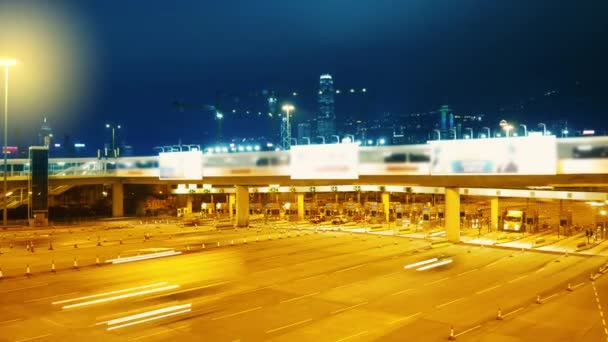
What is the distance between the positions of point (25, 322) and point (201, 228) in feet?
109

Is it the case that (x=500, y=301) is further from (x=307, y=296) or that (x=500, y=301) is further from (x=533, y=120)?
(x=533, y=120)

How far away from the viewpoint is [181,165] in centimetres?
4891

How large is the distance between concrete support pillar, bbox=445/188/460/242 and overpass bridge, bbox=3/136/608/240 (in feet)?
0.23

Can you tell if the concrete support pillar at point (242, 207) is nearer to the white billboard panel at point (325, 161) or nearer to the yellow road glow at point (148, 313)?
the white billboard panel at point (325, 161)

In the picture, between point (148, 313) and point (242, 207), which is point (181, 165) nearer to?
point (242, 207)

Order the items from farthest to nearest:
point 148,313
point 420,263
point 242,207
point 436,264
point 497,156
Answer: point 242,207 < point 497,156 < point 420,263 < point 436,264 < point 148,313

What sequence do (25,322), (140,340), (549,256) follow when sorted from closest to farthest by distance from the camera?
(140,340) → (25,322) → (549,256)

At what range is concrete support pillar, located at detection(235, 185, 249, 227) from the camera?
50.8 metres

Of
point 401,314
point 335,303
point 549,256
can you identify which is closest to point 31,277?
point 335,303

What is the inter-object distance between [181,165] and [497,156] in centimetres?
2904

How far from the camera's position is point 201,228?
51000 millimetres

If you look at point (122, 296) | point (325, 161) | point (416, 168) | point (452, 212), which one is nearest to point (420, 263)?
point (416, 168)

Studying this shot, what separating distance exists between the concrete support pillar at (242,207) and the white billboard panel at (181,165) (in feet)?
15.5

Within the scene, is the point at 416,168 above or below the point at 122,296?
above
